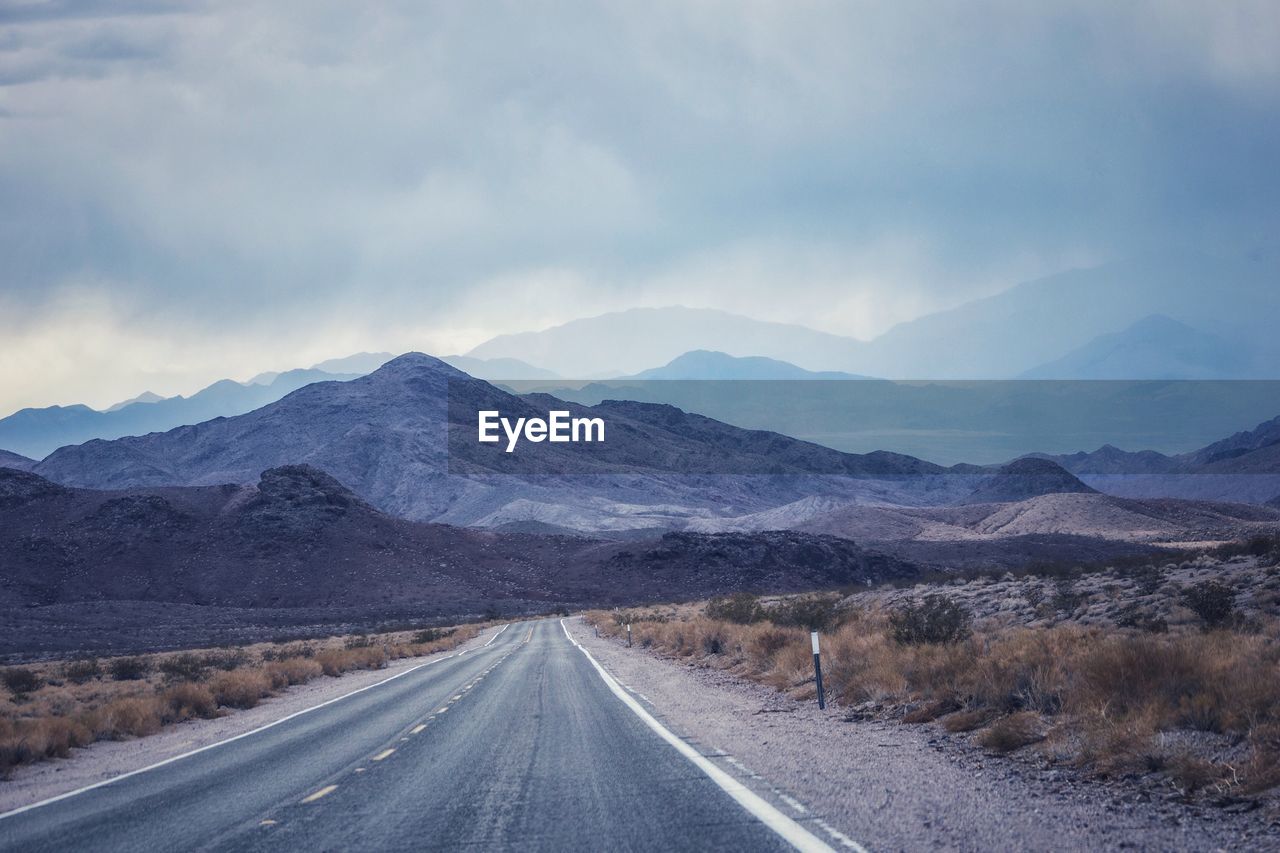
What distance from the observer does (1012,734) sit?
10508mm

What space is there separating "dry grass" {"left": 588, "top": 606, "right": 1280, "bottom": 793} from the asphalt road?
332 cm

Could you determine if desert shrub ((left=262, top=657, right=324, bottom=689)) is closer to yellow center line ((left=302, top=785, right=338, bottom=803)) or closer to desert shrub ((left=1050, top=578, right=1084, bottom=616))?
yellow center line ((left=302, top=785, right=338, bottom=803))

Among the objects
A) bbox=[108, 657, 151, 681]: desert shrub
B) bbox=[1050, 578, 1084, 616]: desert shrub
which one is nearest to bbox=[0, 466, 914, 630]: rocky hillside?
bbox=[108, 657, 151, 681]: desert shrub

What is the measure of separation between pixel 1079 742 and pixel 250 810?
814 cm

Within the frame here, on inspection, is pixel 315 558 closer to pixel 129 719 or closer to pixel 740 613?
pixel 740 613

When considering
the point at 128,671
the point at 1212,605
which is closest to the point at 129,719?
the point at 128,671

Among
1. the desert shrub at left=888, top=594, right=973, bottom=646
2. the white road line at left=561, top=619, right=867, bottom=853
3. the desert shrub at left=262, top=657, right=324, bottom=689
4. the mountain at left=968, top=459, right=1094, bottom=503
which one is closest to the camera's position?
the white road line at left=561, top=619, right=867, bottom=853

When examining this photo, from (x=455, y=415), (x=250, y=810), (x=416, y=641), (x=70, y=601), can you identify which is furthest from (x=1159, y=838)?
(x=455, y=415)

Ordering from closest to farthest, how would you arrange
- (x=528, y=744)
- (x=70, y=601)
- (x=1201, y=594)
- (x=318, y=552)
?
1. (x=528, y=744)
2. (x=1201, y=594)
3. (x=70, y=601)
4. (x=318, y=552)

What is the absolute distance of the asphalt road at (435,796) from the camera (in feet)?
25.8

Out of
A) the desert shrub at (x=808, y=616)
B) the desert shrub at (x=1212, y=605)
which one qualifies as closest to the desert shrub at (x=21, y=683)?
the desert shrub at (x=808, y=616)

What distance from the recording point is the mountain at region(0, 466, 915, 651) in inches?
3612

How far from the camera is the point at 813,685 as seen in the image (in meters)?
17.2

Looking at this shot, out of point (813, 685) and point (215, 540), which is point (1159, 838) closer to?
point (813, 685)
